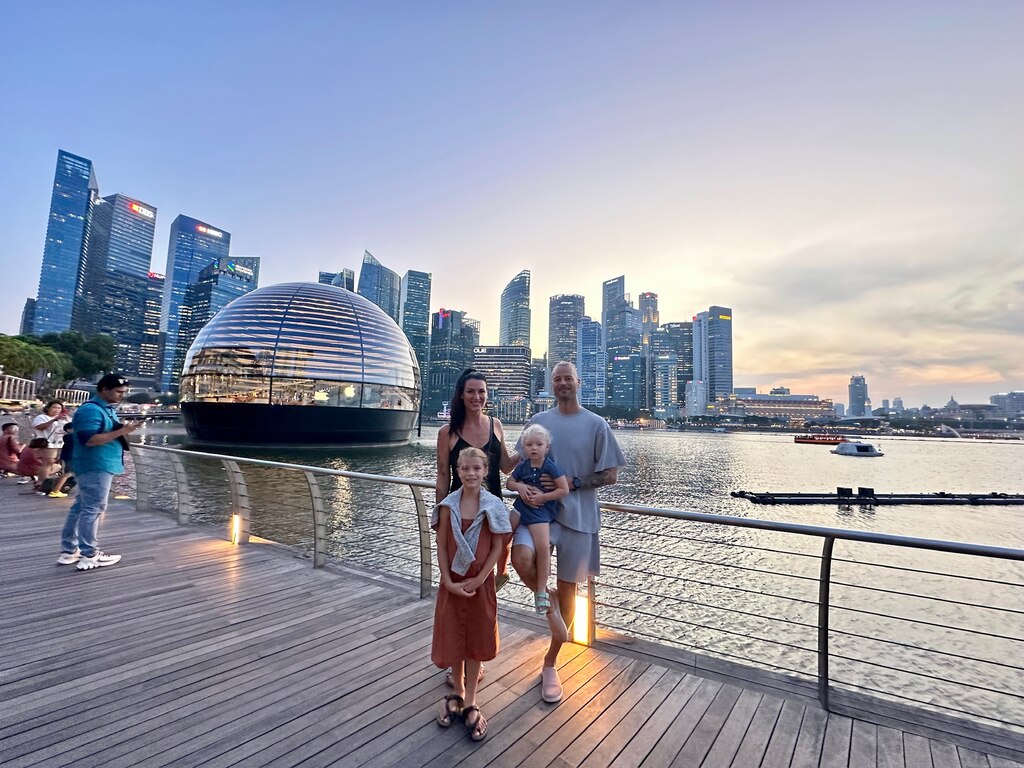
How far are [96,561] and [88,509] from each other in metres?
0.65

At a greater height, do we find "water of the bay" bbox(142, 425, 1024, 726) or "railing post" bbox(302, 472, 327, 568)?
"railing post" bbox(302, 472, 327, 568)

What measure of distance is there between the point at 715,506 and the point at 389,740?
63.2 ft

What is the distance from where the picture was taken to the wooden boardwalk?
2283mm

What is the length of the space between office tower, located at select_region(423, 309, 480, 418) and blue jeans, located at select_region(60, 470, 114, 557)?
155179 millimetres

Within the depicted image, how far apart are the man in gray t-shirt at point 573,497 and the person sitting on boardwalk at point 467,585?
298 millimetres

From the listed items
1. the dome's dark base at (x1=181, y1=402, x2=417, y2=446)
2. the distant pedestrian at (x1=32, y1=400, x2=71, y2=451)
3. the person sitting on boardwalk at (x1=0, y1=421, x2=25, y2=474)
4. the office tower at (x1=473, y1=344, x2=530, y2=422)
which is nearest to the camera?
the distant pedestrian at (x1=32, y1=400, x2=71, y2=451)

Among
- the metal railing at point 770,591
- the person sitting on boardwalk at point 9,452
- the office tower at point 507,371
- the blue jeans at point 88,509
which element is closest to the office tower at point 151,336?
the office tower at point 507,371

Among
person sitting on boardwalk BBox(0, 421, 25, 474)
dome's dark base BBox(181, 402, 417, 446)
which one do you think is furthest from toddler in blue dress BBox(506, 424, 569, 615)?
dome's dark base BBox(181, 402, 417, 446)

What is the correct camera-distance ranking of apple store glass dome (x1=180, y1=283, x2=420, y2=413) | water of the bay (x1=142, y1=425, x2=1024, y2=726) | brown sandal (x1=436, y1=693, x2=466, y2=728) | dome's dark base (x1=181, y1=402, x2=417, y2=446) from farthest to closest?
apple store glass dome (x1=180, y1=283, x2=420, y2=413) → dome's dark base (x1=181, y1=402, x2=417, y2=446) → water of the bay (x1=142, y1=425, x2=1024, y2=726) → brown sandal (x1=436, y1=693, x2=466, y2=728)

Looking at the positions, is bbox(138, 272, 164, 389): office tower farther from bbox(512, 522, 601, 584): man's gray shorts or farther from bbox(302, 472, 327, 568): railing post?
bbox(512, 522, 601, 584): man's gray shorts

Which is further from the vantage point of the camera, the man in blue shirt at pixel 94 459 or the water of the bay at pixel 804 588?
the water of the bay at pixel 804 588

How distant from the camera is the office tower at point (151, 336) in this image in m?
171

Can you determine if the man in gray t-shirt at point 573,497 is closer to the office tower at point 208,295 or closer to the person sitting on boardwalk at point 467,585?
the person sitting on boardwalk at point 467,585

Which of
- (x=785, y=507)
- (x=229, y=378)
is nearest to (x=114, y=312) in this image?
(x=229, y=378)
